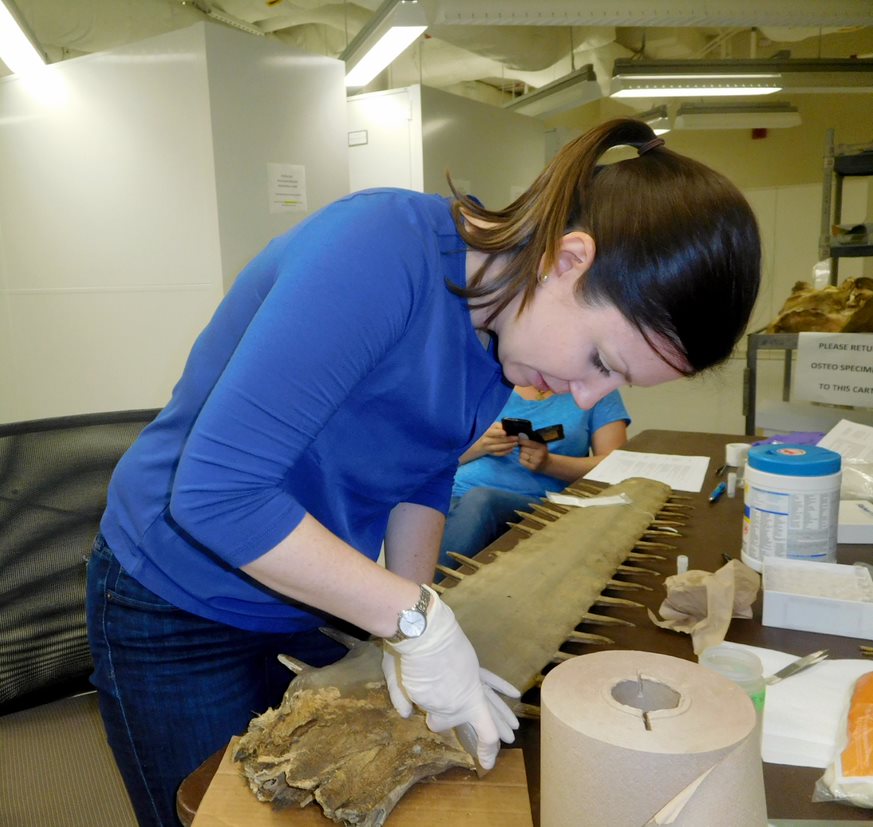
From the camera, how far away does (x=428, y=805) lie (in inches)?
24.3

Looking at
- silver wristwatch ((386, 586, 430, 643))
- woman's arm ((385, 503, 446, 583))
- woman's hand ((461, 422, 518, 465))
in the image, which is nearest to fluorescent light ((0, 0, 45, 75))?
woman's hand ((461, 422, 518, 465))

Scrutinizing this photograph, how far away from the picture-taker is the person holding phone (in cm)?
175

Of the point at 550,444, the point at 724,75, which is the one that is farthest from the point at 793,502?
the point at 724,75

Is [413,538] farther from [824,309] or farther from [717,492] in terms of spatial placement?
[824,309]

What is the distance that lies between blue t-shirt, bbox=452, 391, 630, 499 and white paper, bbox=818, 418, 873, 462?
58 cm

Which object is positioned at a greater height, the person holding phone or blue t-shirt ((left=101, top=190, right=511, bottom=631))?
blue t-shirt ((left=101, top=190, right=511, bottom=631))

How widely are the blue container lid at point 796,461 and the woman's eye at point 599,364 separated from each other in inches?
12.6

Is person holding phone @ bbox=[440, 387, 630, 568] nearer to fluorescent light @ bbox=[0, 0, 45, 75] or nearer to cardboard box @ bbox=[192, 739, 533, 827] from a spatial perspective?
cardboard box @ bbox=[192, 739, 533, 827]

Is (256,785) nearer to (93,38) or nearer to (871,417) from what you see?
(871,417)

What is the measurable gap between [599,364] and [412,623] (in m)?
0.36

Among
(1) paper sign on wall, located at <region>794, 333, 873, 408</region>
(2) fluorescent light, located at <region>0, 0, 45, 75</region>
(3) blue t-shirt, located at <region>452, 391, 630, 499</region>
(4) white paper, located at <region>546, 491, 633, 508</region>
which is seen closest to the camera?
(4) white paper, located at <region>546, 491, 633, 508</region>

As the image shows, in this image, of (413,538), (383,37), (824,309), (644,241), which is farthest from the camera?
Answer: (383,37)

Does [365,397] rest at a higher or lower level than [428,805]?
higher

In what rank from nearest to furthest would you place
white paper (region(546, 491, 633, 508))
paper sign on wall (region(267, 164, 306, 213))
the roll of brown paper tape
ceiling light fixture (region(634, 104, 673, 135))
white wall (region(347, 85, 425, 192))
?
the roll of brown paper tape < white paper (region(546, 491, 633, 508)) < paper sign on wall (region(267, 164, 306, 213)) < white wall (region(347, 85, 425, 192)) < ceiling light fixture (region(634, 104, 673, 135))
